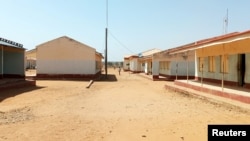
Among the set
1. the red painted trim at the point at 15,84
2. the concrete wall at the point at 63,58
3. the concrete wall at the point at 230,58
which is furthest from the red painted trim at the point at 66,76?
the concrete wall at the point at 230,58

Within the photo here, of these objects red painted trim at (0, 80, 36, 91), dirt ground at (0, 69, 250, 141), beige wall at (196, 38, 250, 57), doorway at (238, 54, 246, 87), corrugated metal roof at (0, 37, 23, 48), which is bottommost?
dirt ground at (0, 69, 250, 141)

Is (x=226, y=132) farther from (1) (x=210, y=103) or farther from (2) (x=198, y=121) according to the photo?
(1) (x=210, y=103)

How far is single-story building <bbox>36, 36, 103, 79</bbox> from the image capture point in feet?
113

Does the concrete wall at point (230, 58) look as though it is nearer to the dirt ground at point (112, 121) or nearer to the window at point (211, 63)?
the window at point (211, 63)

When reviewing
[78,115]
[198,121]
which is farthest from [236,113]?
[78,115]

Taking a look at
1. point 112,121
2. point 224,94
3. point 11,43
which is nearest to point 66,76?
point 11,43

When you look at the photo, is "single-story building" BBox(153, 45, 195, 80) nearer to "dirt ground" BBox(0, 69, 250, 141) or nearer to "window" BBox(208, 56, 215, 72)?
"window" BBox(208, 56, 215, 72)

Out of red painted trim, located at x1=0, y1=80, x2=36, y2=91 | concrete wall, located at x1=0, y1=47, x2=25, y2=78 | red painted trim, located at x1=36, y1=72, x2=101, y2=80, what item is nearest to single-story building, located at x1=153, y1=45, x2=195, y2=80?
red painted trim, located at x1=36, y1=72, x2=101, y2=80

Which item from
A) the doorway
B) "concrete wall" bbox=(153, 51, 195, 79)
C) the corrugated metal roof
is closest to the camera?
the doorway

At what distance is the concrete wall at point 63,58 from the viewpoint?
1352 inches

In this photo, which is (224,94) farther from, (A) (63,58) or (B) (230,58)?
(A) (63,58)

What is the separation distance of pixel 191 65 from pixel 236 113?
22.7m

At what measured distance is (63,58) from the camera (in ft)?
113

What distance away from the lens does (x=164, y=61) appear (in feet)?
119
